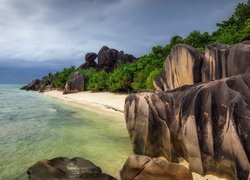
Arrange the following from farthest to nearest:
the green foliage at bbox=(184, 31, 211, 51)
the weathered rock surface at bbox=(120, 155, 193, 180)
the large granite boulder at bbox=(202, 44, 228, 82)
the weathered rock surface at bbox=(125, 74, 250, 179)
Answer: the green foliage at bbox=(184, 31, 211, 51) → the large granite boulder at bbox=(202, 44, 228, 82) → the weathered rock surface at bbox=(120, 155, 193, 180) → the weathered rock surface at bbox=(125, 74, 250, 179)

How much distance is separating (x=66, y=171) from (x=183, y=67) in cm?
1073

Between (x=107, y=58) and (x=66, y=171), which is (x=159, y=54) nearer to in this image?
(x=66, y=171)

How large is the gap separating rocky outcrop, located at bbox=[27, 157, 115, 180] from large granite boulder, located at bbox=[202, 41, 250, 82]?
8389 millimetres

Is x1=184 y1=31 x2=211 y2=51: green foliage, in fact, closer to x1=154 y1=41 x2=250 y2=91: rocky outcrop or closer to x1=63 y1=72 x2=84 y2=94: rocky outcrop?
x1=154 y1=41 x2=250 y2=91: rocky outcrop

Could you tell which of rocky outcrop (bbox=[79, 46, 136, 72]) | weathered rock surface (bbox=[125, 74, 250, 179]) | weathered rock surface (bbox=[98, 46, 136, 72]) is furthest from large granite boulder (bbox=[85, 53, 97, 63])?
weathered rock surface (bbox=[125, 74, 250, 179])

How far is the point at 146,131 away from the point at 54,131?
40.6ft

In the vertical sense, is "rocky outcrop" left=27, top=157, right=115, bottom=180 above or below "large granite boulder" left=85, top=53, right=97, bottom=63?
below

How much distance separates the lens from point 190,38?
4688cm

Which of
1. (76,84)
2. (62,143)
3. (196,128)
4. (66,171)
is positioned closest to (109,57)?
(76,84)

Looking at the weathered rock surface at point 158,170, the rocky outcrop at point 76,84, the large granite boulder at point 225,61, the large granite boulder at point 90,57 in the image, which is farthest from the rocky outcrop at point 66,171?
the large granite boulder at point 90,57

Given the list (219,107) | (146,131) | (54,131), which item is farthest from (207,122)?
(54,131)

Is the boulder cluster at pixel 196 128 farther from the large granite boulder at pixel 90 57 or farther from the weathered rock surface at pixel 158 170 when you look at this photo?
the large granite boulder at pixel 90 57

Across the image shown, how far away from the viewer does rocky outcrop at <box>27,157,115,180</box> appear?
448 inches

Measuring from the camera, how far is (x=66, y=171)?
11.8 meters
